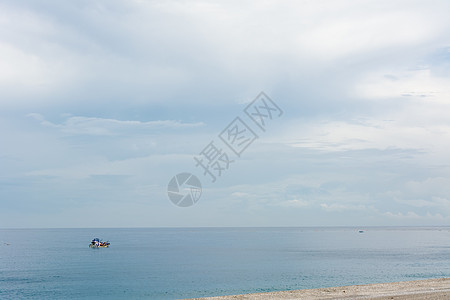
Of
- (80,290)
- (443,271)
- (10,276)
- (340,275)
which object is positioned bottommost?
(443,271)

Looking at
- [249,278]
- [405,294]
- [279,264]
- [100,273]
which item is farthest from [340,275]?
[100,273]

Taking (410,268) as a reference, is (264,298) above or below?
above

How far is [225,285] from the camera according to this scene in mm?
57219

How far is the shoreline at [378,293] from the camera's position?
33.1 meters

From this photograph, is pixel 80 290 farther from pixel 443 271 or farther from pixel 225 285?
pixel 443 271

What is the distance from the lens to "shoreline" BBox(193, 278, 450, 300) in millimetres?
33125

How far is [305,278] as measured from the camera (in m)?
64.3

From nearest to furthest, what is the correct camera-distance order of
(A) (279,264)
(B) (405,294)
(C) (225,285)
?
(B) (405,294)
(C) (225,285)
(A) (279,264)

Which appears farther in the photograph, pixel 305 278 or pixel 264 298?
pixel 305 278

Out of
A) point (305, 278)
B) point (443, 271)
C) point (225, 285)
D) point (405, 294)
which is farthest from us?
point (443, 271)

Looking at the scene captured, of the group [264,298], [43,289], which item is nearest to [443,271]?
[264,298]

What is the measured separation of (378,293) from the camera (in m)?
36.0

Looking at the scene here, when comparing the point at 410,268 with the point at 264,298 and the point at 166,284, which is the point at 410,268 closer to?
the point at 166,284

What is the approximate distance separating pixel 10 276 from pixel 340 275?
181 feet
